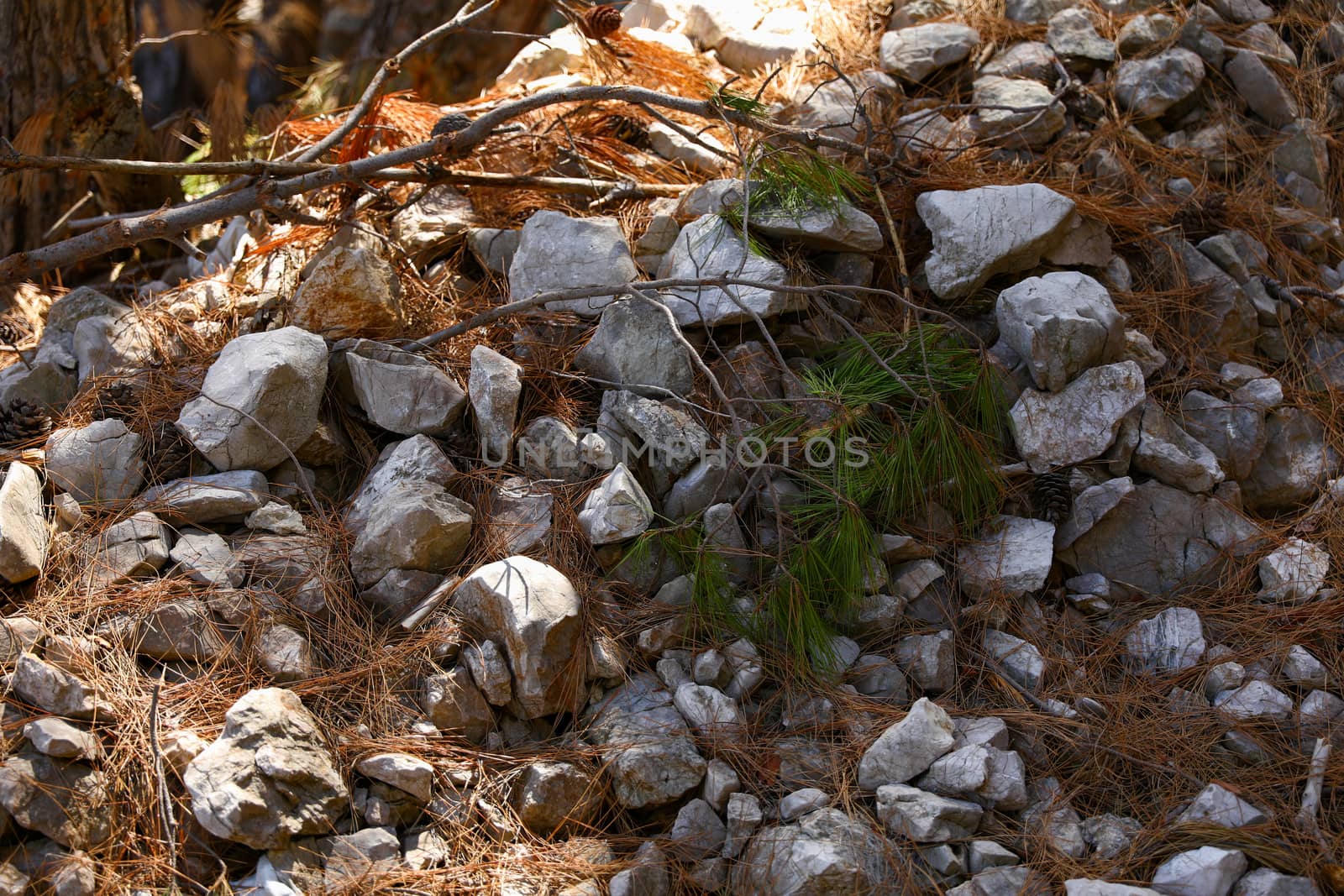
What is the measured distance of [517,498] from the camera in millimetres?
2436

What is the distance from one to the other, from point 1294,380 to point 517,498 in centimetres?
219

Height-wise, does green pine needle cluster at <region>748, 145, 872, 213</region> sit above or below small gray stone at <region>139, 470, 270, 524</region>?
above

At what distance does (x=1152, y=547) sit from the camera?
254 cm

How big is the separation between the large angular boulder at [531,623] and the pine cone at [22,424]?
122 centimetres

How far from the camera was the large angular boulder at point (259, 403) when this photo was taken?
7.91 ft

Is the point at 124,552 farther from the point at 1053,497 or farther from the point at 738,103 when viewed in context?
the point at 1053,497

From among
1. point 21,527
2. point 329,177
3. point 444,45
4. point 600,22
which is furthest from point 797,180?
point 444,45

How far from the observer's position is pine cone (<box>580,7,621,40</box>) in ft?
10.2

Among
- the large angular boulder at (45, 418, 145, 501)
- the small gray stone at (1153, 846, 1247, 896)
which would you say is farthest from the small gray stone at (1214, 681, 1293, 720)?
→ the large angular boulder at (45, 418, 145, 501)

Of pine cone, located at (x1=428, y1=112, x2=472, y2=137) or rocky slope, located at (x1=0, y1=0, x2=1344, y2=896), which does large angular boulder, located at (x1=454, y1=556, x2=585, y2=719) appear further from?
pine cone, located at (x1=428, y1=112, x2=472, y2=137)

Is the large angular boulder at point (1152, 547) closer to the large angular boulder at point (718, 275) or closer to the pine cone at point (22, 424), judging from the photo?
the large angular boulder at point (718, 275)

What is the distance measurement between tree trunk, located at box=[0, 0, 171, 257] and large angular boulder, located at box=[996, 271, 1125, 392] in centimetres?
291

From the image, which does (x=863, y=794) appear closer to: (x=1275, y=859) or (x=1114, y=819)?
(x=1114, y=819)

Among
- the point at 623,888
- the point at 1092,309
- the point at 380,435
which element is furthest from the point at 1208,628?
the point at 380,435
